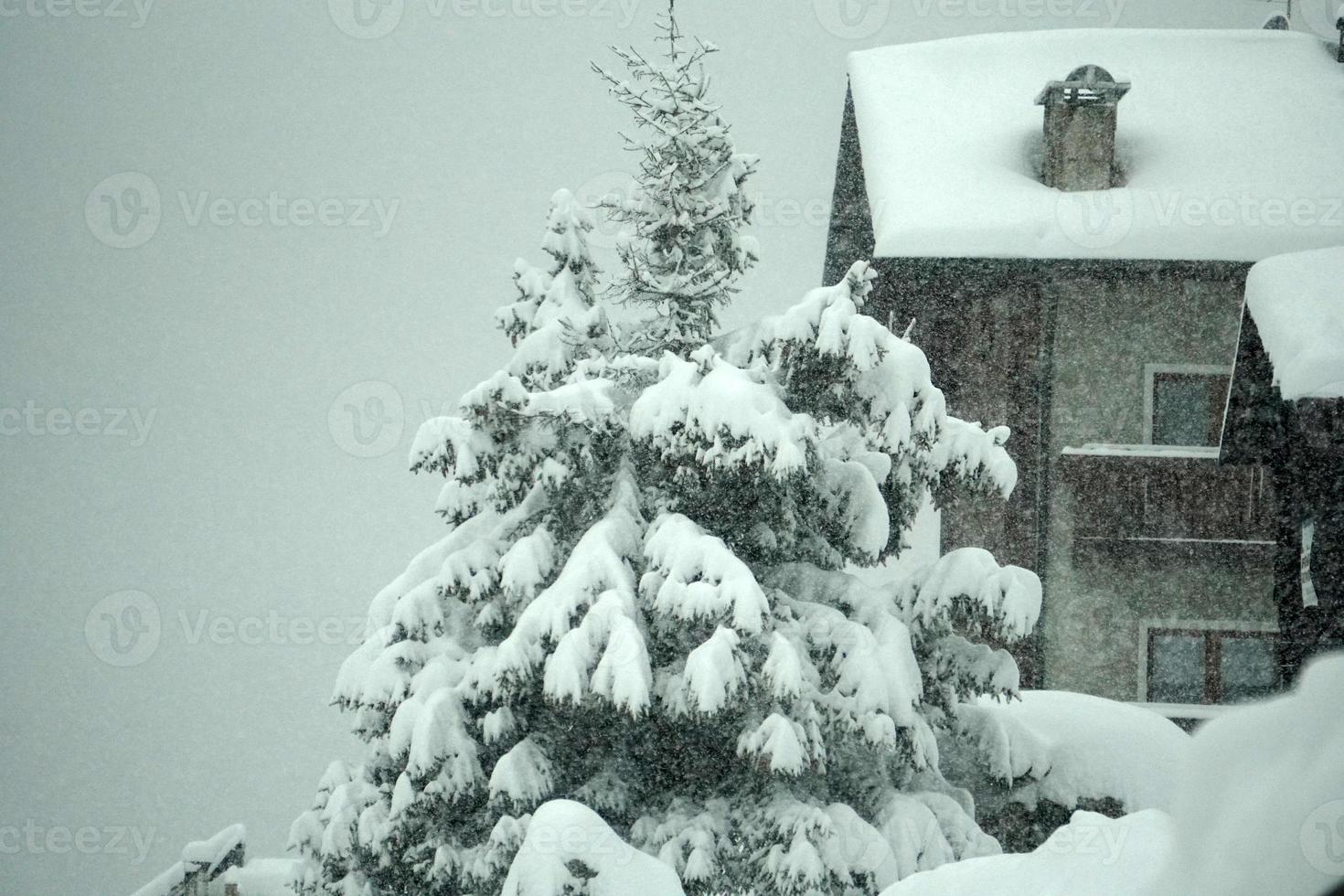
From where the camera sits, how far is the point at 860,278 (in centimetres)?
791

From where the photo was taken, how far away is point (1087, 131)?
46.5 ft

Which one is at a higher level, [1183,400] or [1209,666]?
[1183,400]

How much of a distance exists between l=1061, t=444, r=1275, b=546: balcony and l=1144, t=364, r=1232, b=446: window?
0.50m

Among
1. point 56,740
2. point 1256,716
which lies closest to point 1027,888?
point 1256,716

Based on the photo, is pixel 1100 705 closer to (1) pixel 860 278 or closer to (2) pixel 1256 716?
(1) pixel 860 278

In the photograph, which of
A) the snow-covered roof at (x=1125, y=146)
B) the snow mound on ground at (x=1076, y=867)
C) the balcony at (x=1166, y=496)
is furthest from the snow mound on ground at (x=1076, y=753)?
the snow-covered roof at (x=1125, y=146)

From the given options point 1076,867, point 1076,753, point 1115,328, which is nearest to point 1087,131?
point 1115,328

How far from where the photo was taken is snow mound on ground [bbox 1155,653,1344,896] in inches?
79.3

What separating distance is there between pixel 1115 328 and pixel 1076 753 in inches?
258

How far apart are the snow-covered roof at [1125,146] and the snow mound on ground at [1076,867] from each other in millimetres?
9972

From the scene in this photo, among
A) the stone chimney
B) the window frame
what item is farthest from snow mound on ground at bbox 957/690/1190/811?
the stone chimney

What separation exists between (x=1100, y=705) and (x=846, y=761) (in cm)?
329

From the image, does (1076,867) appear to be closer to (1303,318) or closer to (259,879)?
(1303,318)

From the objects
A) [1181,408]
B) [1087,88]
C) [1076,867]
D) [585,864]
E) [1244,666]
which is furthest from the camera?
[1087,88]
